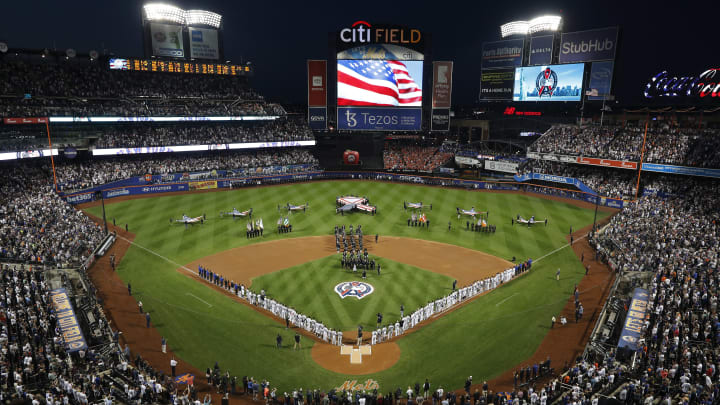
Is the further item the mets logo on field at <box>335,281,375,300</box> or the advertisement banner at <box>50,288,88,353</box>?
the mets logo on field at <box>335,281,375,300</box>

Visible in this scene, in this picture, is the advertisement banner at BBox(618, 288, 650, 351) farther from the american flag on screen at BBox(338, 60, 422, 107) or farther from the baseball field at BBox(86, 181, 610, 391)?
the american flag on screen at BBox(338, 60, 422, 107)

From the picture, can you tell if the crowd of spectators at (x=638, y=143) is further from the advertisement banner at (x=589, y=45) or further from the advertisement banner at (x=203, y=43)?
the advertisement banner at (x=203, y=43)

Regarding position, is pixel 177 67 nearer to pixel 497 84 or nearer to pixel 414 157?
pixel 414 157

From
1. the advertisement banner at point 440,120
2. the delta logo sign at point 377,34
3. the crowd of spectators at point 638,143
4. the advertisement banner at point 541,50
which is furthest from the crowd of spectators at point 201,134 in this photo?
the crowd of spectators at point 638,143

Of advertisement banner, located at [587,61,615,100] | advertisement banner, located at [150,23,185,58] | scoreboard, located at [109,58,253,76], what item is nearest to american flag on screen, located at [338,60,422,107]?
scoreboard, located at [109,58,253,76]

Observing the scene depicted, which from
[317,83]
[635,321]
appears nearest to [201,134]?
[317,83]

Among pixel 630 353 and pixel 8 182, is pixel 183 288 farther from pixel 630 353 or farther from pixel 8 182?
pixel 8 182
